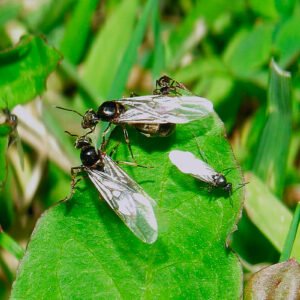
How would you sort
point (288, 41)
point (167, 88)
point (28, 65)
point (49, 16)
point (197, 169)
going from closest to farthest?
point (197, 169)
point (167, 88)
point (28, 65)
point (288, 41)
point (49, 16)

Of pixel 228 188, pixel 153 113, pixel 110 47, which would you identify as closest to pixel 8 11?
pixel 110 47

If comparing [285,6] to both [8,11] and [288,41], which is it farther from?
[8,11]

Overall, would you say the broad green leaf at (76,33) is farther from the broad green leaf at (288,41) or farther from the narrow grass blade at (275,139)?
the narrow grass blade at (275,139)

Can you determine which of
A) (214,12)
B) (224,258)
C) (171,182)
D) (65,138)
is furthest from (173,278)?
(214,12)

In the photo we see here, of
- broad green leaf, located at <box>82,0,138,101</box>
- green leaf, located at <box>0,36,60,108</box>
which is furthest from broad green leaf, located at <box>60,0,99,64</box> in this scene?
green leaf, located at <box>0,36,60,108</box>

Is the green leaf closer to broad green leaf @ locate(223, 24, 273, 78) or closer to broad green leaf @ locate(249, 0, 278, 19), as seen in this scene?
broad green leaf @ locate(223, 24, 273, 78)

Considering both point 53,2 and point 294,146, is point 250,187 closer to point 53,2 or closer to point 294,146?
point 294,146
